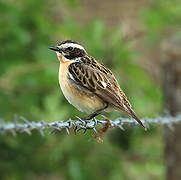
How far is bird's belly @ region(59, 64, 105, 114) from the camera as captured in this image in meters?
5.50

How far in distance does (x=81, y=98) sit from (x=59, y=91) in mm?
2109

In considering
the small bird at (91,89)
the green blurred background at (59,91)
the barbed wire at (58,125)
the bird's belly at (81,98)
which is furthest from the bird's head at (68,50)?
the green blurred background at (59,91)

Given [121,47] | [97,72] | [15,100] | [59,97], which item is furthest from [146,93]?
[97,72]

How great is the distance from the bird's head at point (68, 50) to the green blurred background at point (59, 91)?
1319mm

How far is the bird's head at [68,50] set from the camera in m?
5.93

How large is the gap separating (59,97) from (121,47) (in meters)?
1.06

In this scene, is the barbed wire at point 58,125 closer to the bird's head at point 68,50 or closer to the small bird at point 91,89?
the small bird at point 91,89

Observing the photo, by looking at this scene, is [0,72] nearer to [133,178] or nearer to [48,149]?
[48,149]

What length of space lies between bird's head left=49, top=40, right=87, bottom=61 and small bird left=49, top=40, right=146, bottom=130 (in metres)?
0.10

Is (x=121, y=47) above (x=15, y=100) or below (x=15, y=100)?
above

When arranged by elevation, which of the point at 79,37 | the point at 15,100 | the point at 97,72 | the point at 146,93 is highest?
the point at 79,37

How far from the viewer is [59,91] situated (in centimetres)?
759

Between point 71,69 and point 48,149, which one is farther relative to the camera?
point 48,149

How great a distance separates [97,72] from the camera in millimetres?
5688
